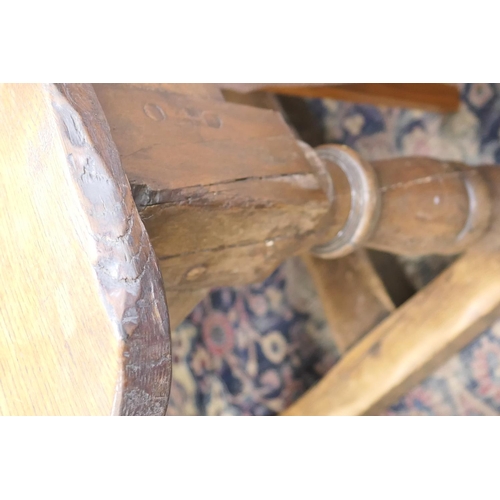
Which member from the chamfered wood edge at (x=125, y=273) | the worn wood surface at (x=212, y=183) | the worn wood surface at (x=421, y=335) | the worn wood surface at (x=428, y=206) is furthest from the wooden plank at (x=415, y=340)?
the chamfered wood edge at (x=125, y=273)

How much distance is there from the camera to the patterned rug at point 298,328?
1261 mm

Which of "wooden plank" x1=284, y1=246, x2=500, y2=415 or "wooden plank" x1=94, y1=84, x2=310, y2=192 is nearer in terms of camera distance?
"wooden plank" x1=94, y1=84, x2=310, y2=192

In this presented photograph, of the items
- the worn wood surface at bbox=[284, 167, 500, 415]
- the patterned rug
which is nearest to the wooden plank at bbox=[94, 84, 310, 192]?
the worn wood surface at bbox=[284, 167, 500, 415]

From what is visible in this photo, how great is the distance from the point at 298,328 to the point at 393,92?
659mm

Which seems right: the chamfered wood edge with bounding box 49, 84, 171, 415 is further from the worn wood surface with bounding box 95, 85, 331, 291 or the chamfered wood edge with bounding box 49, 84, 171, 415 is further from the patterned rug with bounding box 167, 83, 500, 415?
the patterned rug with bounding box 167, 83, 500, 415

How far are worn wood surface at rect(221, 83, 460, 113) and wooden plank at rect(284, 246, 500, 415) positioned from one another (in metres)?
0.40

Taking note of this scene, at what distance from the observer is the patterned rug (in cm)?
126

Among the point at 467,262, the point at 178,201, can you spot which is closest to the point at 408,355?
the point at 467,262

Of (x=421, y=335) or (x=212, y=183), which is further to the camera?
(x=421, y=335)

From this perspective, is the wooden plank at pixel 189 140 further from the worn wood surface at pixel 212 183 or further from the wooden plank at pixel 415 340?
the wooden plank at pixel 415 340

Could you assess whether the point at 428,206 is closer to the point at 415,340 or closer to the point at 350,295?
the point at 415,340

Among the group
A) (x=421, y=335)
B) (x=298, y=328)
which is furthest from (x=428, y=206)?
(x=298, y=328)

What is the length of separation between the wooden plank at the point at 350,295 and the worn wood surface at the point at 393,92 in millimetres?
366

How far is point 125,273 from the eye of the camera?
35 centimetres
